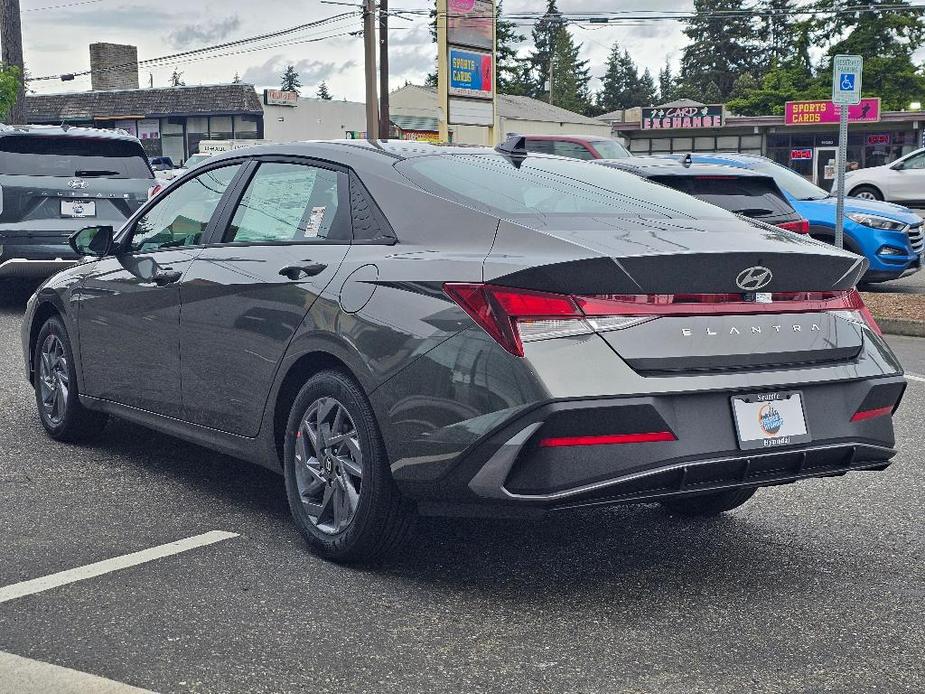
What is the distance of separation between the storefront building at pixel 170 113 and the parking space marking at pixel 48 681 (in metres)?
53.7

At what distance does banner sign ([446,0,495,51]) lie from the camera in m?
36.3

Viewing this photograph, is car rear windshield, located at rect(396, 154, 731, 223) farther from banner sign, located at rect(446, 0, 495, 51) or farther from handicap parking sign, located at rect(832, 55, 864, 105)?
banner sign, located at rect(446, 0, 495, 51)

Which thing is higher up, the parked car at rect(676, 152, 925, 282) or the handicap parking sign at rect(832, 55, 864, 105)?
the handicap parking sign at rect(832, 55, 864, 105)

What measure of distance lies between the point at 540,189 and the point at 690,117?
180ft

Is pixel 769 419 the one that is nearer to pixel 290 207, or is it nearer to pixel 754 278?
pixel 754 278

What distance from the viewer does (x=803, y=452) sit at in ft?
13.4

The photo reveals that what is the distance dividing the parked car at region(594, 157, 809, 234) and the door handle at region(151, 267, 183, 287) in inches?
207

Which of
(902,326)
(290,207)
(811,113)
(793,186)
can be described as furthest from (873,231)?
(811,113)

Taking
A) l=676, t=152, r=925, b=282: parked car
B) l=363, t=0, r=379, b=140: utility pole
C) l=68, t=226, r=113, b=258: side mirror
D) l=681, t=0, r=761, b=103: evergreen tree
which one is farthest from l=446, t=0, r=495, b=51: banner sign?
l=681, t=0, r=761, b=103: evergreen tree

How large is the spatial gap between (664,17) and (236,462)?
35953 mm

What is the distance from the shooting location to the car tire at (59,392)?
21.1ft

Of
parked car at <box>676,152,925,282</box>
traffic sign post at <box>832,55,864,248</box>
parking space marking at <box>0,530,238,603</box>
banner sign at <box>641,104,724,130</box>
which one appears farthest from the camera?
banner sign at <box>641,104,724,130</box>

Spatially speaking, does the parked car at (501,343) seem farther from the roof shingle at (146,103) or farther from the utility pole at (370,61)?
the roof shingle at (146,103)

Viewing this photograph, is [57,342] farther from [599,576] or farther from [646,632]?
[646,632]
